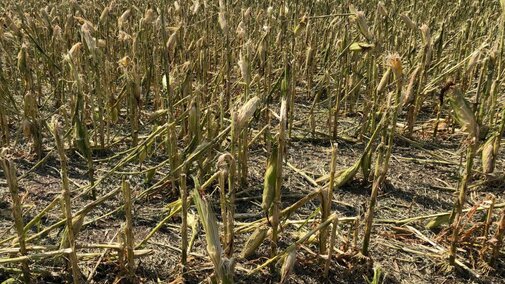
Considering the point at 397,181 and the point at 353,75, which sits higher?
the point at 353,75

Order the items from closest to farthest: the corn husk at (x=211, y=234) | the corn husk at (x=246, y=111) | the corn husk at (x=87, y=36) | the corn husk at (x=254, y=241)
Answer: the corn husk at (x=211, y=234), the corn husk at (x=246, y=111), the corn husk at (x=254, y=241), the corn husk at (x=87, y=36)

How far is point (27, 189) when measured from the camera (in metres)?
1.48

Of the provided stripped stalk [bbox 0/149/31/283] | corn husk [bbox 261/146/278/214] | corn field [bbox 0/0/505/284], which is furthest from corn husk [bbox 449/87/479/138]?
stripped stalk [bbox 0/149/31/283]

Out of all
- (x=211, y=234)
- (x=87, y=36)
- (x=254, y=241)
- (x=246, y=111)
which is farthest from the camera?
(x=87, y=36)

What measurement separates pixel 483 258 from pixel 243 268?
60 cm

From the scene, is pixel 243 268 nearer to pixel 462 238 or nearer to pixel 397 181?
pixel 462 238

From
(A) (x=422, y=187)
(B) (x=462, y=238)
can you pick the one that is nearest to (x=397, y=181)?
(A) (x=422, y=187)

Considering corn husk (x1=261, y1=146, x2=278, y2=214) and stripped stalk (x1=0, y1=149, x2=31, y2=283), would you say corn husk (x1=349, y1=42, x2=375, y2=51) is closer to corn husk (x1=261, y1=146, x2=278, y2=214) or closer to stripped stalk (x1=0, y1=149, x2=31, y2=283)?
corn husk (x1=261, y1=146, x2=278, y2=214)

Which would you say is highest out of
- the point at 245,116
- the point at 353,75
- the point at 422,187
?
the point at 245,116

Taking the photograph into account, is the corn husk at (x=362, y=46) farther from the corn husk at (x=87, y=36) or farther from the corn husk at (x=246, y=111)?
the corn husk at (x=87, y=36)

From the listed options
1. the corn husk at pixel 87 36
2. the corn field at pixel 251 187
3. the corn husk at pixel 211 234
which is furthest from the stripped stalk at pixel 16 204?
the corn husk at pixel 87 36

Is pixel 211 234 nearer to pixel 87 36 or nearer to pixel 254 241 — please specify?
pixel 254 241

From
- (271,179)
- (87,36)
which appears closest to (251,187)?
(271,179)

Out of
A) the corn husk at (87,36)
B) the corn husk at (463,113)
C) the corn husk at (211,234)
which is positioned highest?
the corn husk at (87,36)
